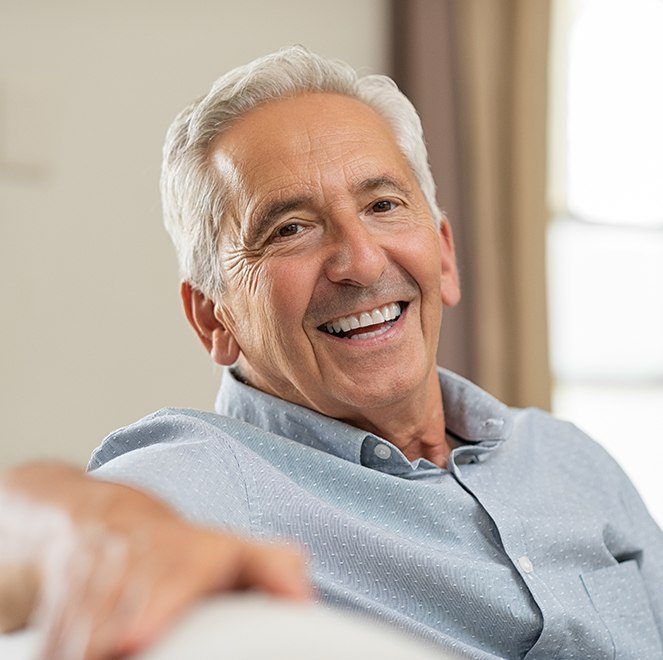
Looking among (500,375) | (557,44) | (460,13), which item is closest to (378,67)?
(460,13)

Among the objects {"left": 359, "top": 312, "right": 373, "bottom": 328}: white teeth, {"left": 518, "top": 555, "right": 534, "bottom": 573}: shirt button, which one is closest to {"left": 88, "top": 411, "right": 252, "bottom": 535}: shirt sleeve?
{"left": 359, "top": 312, "right": 373, "bottom": 328}: white teeth

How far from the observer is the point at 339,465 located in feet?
4.69

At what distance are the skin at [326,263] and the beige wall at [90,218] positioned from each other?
96 cm

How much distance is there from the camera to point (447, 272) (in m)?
1.80

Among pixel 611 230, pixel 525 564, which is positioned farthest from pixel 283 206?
pixel 611 230

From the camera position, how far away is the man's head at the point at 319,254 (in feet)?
4.94

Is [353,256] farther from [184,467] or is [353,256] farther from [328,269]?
[184,467]

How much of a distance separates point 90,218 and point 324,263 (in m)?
1.17

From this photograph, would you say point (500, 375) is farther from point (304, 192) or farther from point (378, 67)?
point (304, 192)

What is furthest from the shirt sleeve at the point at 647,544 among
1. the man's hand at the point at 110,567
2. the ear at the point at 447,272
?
the man's hand at the point at 110,567

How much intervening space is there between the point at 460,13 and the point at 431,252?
5.56 ft

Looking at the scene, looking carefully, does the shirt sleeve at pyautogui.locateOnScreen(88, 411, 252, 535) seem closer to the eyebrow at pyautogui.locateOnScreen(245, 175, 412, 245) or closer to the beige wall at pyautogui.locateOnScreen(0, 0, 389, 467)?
the eyebrow at pyautogui.locateOnScreen(245, 175, 412, 245)

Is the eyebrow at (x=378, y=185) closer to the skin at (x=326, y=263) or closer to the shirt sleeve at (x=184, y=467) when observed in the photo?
the skin at (x=326, y=263)

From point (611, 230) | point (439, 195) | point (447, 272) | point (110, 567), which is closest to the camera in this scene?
point (110, 567)
